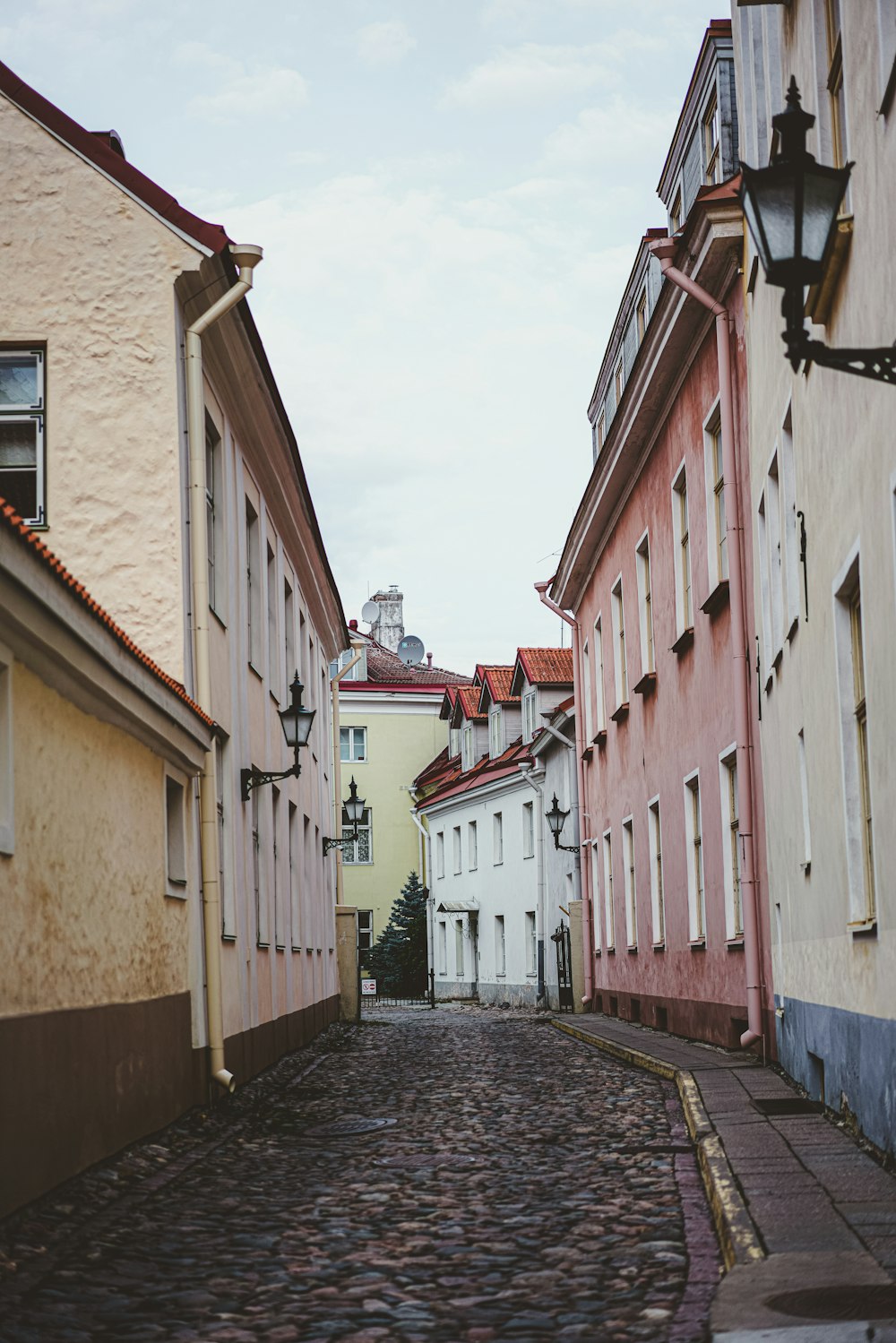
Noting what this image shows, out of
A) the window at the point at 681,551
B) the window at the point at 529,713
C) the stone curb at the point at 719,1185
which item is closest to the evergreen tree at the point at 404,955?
the window at the point at 529,713

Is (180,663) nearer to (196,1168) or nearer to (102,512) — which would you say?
(102,512)

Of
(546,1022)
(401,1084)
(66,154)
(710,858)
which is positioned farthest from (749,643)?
(546,1022)

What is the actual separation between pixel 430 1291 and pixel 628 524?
17.2m

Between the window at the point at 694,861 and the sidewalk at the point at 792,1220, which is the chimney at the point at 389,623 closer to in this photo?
the window at the point at 694,861

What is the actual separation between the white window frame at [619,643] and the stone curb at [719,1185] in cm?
1006

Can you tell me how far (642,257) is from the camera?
71.5ft

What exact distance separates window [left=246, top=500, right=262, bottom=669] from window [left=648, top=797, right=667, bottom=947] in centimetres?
552

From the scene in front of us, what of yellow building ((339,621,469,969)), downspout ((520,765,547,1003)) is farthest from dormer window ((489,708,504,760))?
yellow building ((339,621,469,969))

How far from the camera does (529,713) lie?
131 ft

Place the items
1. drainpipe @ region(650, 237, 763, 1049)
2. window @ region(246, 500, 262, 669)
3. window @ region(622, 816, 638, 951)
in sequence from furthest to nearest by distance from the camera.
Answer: window @ region(622, 816, 638, 951), window @ region(246, 500, 262, 669), drainpipe @ region(650, 237, 763, 1049)

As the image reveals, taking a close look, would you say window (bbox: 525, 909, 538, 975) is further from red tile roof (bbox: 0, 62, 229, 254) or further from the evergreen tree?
red tile roof (bbox: 0, 62, 229, 254)

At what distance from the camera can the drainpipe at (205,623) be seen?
42.3 ft

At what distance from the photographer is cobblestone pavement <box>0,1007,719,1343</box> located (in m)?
5.56

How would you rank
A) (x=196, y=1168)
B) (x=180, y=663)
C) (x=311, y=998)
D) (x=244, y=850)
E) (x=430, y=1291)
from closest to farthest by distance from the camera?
1. (x=430, y=1291)
2. (x=196, y=1168)
3. (x=180, y=663)
4. (x=244, y=850)
5. (x=311, y=998)
